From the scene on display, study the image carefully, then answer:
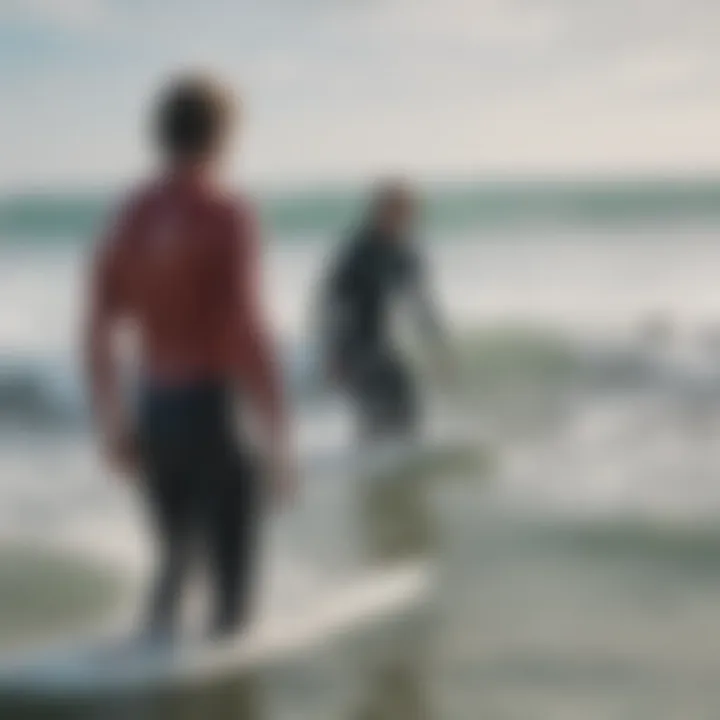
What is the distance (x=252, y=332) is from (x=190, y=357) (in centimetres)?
6

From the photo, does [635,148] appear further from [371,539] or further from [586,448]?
[371,539]

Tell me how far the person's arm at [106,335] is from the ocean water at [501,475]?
4 centimetres

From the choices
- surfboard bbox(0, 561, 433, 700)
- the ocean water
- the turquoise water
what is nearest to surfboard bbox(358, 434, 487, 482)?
the ocean water

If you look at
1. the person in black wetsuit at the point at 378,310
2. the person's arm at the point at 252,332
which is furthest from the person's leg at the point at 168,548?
the person in black wetsuit at the point at 378,310

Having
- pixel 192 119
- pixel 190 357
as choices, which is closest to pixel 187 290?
pixel 190 357

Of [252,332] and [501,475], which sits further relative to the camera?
[501,475]

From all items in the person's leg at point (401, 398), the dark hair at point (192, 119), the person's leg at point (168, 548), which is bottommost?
the person's leg at point (168, 548)

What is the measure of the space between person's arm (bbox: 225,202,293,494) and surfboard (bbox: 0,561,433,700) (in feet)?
0.66

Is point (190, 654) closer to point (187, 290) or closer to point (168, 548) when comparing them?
point (168, 548)

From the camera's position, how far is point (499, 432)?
141 cm

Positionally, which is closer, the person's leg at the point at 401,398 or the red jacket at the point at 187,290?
the red jacket at the point at 187,290

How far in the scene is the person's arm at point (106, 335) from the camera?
46.9 inches

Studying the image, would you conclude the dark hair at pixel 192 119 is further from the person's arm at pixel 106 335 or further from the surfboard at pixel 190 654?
the surfboard at pixel 190 654

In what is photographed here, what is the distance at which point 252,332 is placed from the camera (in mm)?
1183
